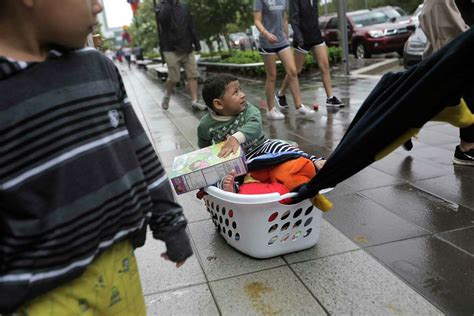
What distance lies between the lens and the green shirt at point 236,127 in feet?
9.65

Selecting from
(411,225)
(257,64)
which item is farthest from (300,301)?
(257,64)

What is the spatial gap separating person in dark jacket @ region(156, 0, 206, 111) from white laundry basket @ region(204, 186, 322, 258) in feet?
18.7

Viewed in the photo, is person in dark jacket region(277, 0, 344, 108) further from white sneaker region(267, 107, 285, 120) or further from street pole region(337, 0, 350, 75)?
street pole region(337, 0, 350, 75)

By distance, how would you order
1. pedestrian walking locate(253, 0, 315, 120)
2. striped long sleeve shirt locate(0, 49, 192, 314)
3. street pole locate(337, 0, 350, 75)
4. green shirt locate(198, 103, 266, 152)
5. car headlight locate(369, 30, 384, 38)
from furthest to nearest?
car headlight locate(369, 30, 384, 38), street pole locate(337, 0, 350, 75), pedestrian walking locate(253, 0, 315, 120), green shirt locate(198, 103, 266, 152), striped long sleeve shirt locate(0, 49, 192, 314)

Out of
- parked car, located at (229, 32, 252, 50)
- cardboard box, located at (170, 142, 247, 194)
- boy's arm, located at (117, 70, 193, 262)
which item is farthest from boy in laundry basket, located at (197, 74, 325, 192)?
parked car, located at (229, 32, 252, 50)

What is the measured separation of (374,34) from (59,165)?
46.1ft

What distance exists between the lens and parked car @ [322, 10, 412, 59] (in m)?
13.5

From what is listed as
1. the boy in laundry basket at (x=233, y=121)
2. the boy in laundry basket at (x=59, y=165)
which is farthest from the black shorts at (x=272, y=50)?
the boy in laundry basket at (x=59, y=165)

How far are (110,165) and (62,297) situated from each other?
0.37m

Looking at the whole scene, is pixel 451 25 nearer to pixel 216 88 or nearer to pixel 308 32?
pixel 216 88

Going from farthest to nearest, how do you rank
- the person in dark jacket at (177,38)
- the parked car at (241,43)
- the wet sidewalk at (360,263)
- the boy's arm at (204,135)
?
1. the parked car at (241,43)
2. the person in dark jacket at (177,38)
3. the boy's arm at (204,135)
4. the wet sidewalk at (360,263)

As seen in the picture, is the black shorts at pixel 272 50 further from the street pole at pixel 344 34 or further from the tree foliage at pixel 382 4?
the tree foliage at pixel 382 4

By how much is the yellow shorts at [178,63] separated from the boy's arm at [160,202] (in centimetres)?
710

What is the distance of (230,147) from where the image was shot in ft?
8.81
